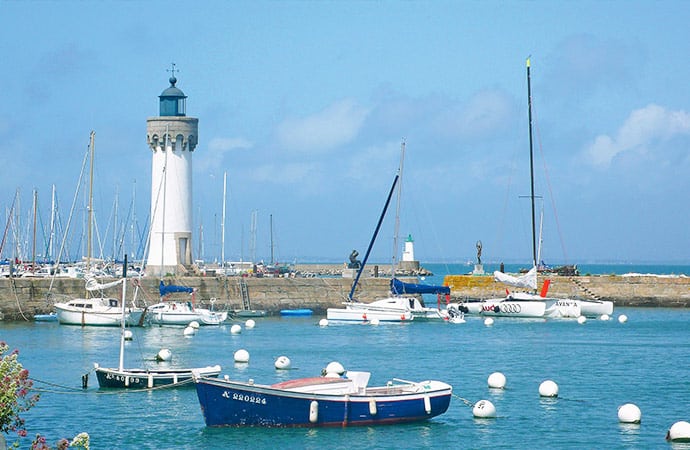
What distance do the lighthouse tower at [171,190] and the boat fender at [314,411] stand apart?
39.0 metres

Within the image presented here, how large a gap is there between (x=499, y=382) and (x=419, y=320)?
28.9 metres

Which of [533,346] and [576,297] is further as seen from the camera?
[576,297]

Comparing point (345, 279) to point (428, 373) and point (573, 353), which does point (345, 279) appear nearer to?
point (573, 353)

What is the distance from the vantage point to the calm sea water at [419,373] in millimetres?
29344

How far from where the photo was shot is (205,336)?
2251 inches

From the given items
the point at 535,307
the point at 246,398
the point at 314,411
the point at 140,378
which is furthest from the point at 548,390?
the point at 535,307

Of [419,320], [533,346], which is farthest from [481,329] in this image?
[533,346]

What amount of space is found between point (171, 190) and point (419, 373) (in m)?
30.5

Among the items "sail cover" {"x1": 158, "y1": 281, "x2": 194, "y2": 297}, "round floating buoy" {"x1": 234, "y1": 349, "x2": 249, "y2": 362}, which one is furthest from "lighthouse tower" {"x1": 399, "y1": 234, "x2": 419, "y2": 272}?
"round floating buoy" {"x1": 234, "y1": 349, "x2": 249, "y2": 362}

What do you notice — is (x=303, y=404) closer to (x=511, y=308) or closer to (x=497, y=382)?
(x=497, y=382)

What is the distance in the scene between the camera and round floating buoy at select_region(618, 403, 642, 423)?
31375 mm

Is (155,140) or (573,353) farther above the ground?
(155,140)

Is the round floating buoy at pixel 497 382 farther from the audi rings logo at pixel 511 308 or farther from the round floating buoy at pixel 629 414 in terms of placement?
the audi rings logo at pixel 511 308

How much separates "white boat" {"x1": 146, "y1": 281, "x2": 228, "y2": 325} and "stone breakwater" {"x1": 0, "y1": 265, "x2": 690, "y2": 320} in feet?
7.79
